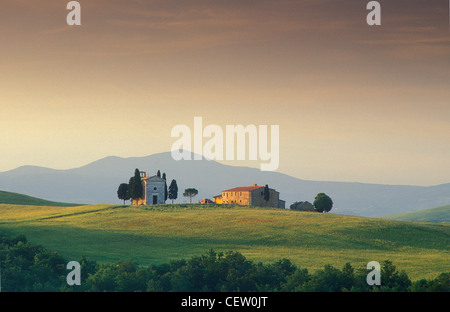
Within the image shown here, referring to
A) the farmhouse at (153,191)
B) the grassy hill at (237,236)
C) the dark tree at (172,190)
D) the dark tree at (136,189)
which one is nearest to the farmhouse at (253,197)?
the dark tree at (172,190)

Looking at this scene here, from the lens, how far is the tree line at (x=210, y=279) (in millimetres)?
27594

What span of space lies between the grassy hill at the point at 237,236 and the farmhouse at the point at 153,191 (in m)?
10.7

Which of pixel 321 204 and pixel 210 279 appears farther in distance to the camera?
pixel 321 204

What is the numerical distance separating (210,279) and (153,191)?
80.2 meters

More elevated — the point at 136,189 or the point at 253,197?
the point at 136,189

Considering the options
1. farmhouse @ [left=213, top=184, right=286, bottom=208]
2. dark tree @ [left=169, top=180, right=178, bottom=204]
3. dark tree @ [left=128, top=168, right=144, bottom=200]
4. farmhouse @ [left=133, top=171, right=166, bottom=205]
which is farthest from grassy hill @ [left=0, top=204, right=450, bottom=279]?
farmhouse @ [left=213, top=184, right=286, bottom=208]

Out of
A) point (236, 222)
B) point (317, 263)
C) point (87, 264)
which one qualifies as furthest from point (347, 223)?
point (87, 264)

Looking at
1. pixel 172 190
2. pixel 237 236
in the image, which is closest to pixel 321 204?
pixel 172 190

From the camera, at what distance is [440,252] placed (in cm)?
6444

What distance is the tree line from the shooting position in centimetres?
2759

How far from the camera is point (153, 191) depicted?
109625 millimetres

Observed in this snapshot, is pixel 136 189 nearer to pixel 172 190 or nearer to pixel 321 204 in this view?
pixel 172 190
